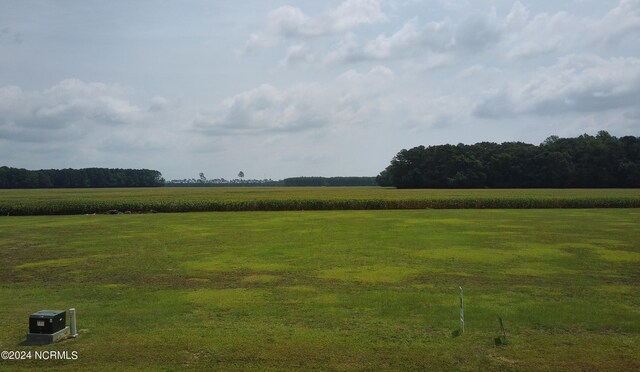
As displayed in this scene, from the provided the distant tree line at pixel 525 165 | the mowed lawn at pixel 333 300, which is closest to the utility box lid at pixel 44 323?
the mowed lawn at pixel 333 300

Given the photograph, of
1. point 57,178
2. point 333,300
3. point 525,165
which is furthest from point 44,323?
point 57,178

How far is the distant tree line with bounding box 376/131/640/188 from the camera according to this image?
109 m

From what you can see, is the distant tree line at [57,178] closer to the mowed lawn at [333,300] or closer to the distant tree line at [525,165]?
the distant tree line at [525,165]

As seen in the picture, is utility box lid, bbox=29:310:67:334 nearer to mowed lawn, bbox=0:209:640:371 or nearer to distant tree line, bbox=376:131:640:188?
mowed lawn, bbox=0:209:640:371

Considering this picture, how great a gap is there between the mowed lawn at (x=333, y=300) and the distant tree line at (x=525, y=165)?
90.6 metres

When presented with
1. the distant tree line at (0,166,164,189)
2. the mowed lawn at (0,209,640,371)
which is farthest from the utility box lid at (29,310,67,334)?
the distant tree line at (0,166,164,189)

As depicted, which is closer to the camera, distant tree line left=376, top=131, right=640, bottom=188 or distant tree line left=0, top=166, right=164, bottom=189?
distant tree line left=376, top=131, right=640, bottom=188

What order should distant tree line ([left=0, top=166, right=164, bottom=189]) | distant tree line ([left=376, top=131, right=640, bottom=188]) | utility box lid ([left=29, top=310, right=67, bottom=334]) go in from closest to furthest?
utility box lid ([left=29, top=310, right=67, bottom=334])
distant tree line ([left=376, top=131, right=640, bottom=188])
distant tree line ([left=0, top=166, right=164, bottom=189])

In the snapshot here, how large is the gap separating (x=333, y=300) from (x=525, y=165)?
118 meters

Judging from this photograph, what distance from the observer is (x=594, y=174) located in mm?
110250

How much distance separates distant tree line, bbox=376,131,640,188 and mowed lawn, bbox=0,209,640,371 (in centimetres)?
9055

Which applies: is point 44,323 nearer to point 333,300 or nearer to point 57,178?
point 333,300

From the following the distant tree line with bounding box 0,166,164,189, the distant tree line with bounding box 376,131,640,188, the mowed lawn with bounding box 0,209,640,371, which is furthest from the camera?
the distant tree line with bounding box 0,166,164,189

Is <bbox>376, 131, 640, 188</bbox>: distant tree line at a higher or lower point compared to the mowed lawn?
higher
